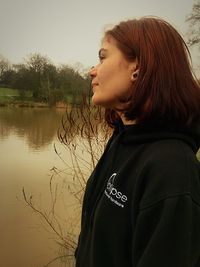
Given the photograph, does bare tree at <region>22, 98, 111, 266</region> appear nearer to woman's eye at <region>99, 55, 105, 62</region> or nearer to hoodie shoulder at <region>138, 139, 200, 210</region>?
woman's eye at <region>99, 55, 105, 62</region>

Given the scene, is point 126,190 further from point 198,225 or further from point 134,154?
point 198,225

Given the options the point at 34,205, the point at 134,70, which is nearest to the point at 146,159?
the point at 134,70

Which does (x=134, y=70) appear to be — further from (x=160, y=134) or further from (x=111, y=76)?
(x=160, y=134)

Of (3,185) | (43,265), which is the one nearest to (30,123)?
(3,185)

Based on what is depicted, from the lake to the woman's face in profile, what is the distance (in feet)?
8.90

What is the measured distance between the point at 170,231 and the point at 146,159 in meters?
0.24

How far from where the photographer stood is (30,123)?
1850cm

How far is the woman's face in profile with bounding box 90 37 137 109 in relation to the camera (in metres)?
1.35

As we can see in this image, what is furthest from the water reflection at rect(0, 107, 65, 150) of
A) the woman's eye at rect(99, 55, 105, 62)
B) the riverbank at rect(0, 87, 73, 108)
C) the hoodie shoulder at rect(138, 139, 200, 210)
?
the hoodie shoulder at rect(138, 139, 200, 210)

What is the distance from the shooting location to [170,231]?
3.44ft

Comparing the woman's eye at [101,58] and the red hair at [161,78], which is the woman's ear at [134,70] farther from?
the woman's eye at [101,58]

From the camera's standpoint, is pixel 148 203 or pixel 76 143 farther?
pixel 76 143

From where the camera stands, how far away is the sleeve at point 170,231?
1.04 m

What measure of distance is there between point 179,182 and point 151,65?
422 mm
